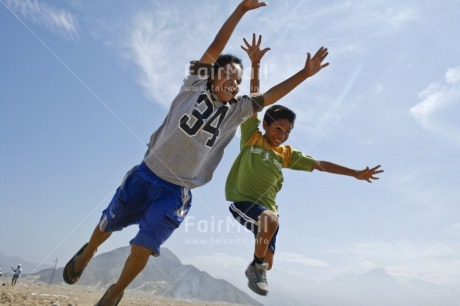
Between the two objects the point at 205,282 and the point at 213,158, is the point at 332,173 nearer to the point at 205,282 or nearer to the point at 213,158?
the point at 213,158

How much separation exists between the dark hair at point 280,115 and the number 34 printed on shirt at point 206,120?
1747mm

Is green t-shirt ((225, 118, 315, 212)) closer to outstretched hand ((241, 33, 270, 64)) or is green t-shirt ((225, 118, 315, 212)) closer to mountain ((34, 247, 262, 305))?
outstretched hand ((241, 33, 270, 64))

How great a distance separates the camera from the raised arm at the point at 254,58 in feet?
16.6

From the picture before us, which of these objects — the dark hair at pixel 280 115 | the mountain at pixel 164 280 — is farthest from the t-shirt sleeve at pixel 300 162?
the mountain at pixel 164 280

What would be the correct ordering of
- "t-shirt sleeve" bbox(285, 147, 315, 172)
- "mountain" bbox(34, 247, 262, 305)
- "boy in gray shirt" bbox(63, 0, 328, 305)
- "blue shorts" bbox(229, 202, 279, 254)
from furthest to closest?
"mountain" bbox(34, 247, 262, 305), "t-shirt sleeve" bbox(285, 147, 315, 172), "blue shorts" bbox(229, 202, 279, 254), "boy in gray shirt" bbox(63, 0, 328, 305)

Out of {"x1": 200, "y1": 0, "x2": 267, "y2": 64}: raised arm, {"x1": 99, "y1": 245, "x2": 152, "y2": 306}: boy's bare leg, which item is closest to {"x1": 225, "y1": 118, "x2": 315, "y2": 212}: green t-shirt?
{"x1": 200, "y1": 0, "x2": 267, "y2": 64}: raised arm

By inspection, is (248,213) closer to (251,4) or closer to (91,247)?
(91,247)

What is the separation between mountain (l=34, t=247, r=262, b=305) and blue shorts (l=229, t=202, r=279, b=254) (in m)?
108

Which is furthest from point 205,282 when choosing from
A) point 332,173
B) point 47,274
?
point 332,173

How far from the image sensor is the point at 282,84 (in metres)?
4.34

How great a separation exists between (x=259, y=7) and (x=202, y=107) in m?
1.31

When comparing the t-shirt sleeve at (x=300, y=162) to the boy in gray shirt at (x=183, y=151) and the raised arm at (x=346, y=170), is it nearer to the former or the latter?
the raised arm at (x=346, y=170)

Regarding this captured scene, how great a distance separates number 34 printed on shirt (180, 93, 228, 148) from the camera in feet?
12.4

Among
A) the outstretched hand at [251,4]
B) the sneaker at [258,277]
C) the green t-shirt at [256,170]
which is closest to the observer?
the outstretched hand at [251,4]
